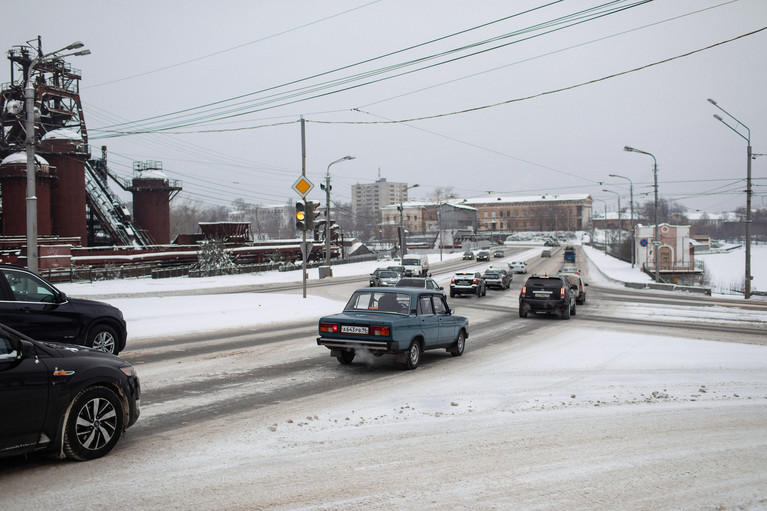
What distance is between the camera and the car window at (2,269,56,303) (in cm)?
941

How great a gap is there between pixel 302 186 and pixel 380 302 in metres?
12.4

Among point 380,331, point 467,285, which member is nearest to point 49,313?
point 380,331

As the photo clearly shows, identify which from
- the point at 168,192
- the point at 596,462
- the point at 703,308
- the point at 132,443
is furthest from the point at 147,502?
the point at 168,192

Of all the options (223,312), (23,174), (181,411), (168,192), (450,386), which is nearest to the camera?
(181,411)

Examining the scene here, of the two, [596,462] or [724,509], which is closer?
Result: [724,509]

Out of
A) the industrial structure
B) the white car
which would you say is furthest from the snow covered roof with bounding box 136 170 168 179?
the white car

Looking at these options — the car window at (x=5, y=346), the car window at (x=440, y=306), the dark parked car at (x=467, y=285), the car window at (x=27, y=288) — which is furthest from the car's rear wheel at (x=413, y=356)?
the dark parked car at (x=467, y=285)

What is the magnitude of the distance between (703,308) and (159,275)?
33905 mm

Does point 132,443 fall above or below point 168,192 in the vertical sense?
below

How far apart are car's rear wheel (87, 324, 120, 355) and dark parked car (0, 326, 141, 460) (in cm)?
491

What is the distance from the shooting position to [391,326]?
10625 mm

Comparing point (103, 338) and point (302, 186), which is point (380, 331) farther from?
point (302, 186)

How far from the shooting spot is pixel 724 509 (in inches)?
192

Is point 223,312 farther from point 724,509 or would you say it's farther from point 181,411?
point 724,509
